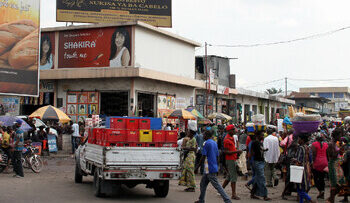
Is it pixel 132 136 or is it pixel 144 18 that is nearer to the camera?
pixel 132 136

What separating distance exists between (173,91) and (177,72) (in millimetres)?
1458

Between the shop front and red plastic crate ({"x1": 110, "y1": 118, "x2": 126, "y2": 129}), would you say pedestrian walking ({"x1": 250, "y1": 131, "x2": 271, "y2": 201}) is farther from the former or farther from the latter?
the shop front

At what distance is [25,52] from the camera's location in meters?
25.7

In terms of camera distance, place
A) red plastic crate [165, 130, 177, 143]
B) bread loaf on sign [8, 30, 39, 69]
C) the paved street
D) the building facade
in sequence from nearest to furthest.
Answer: the paved street, red plastic crate [165, 130, 177, 143], bread loaf on sign [8, 30, 39, 69], the building facade

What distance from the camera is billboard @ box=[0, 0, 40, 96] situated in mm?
24531

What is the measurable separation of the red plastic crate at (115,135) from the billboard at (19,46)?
621 inches

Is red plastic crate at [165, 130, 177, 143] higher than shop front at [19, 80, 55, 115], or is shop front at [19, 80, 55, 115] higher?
shop front at [19, 80, 55, 115]

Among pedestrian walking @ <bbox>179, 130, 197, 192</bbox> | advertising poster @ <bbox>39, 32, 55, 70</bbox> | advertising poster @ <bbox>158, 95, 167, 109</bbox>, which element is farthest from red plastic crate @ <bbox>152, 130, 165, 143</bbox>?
advertising poster @ <bbox>39, 32, 55, 70</bbox>

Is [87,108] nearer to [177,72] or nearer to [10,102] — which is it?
[10,102]

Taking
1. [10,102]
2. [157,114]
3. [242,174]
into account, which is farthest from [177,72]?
[242,174]

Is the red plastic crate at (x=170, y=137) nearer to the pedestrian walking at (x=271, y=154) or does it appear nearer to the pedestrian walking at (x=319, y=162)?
the pedestrian walking at (x=319, y=162)

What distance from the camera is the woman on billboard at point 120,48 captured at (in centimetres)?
2825

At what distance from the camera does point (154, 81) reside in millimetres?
29812

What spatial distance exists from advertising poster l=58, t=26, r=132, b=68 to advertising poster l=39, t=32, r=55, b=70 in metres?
0.61
